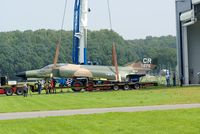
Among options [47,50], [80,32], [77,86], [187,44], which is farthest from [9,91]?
[47,50]

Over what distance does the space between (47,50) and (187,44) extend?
9812 cm

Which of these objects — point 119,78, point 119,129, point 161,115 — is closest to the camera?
point 119,129

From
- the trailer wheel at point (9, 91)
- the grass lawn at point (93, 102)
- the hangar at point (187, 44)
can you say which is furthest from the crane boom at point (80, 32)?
the grass lawn at point (93, 102)

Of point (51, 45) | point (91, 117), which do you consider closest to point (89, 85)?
point (91, 117)

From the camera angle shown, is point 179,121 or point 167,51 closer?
point 179,121

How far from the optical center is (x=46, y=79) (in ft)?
169

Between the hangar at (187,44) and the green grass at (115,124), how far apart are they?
3930cm

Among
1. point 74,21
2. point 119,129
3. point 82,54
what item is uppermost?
point 74,21

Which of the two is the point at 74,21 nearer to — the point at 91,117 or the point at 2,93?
the point at 2,93

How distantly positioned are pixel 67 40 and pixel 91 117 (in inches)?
5574

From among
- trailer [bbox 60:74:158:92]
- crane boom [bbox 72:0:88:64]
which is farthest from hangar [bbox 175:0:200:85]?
crane boom [bbox 72:0:88:64]

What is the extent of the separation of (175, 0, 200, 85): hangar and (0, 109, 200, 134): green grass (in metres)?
39.3

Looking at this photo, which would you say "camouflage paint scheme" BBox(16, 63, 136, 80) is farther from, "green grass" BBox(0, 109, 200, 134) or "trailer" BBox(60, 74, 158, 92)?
"green grass" BBox(0, 109, 200, 134)

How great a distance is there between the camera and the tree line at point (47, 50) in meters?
146
